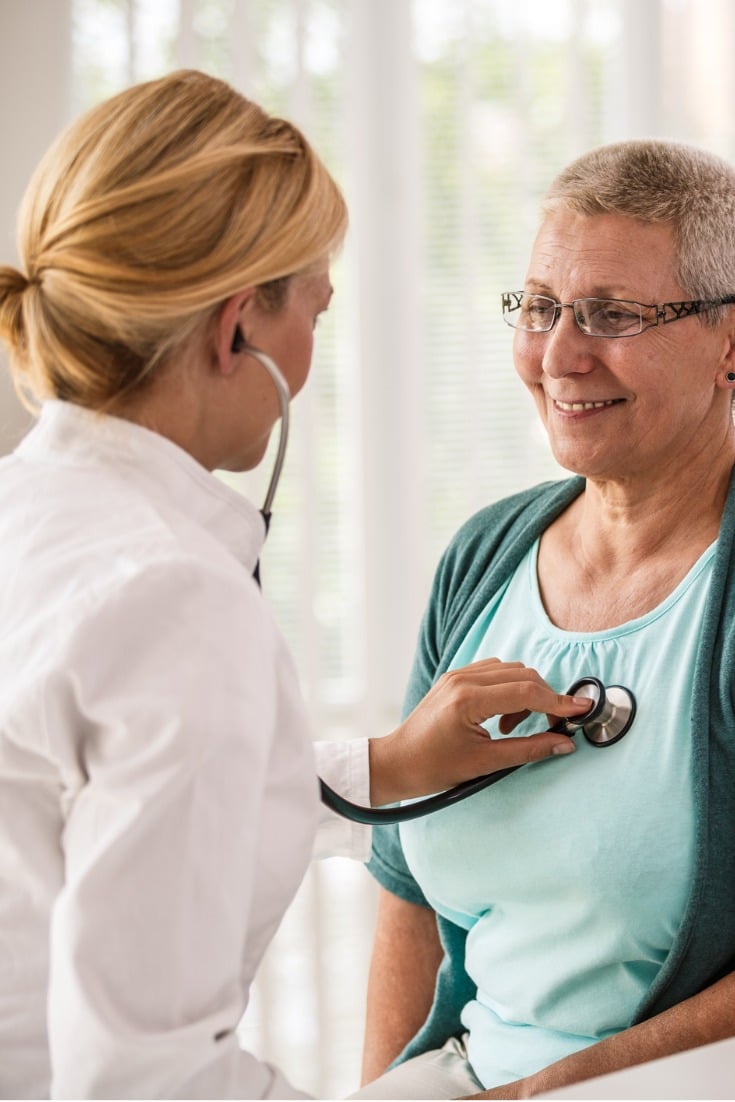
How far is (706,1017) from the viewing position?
3.79 ft

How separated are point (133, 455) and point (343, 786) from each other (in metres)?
0.58

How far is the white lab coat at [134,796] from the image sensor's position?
75 centimetres

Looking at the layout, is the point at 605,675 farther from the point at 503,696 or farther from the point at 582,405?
the point at 582,405

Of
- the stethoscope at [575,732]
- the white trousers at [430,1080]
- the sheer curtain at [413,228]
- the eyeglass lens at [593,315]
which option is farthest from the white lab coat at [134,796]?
the sheer curtain at [413,228]

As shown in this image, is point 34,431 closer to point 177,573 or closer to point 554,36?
point 177,573

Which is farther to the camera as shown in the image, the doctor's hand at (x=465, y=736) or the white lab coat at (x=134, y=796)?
the doctor's hand at (x=465, y=736)

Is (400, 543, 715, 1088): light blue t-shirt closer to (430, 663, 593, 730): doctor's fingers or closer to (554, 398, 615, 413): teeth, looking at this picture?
(430, 663, 593, 730): doctor's fingers

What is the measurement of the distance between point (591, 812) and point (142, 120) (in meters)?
0.80

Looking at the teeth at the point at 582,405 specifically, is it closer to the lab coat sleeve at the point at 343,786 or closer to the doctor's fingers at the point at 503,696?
the doctor's fingers at the point at 503,696

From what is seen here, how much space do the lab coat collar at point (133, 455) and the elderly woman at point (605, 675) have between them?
1.77ft

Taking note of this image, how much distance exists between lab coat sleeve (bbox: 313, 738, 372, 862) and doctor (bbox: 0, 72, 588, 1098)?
0.42 m

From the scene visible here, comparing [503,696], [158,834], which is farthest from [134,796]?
[503,696]

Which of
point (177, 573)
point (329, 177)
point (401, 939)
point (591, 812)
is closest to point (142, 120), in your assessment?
point (329, 177)

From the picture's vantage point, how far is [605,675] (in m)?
1.32
